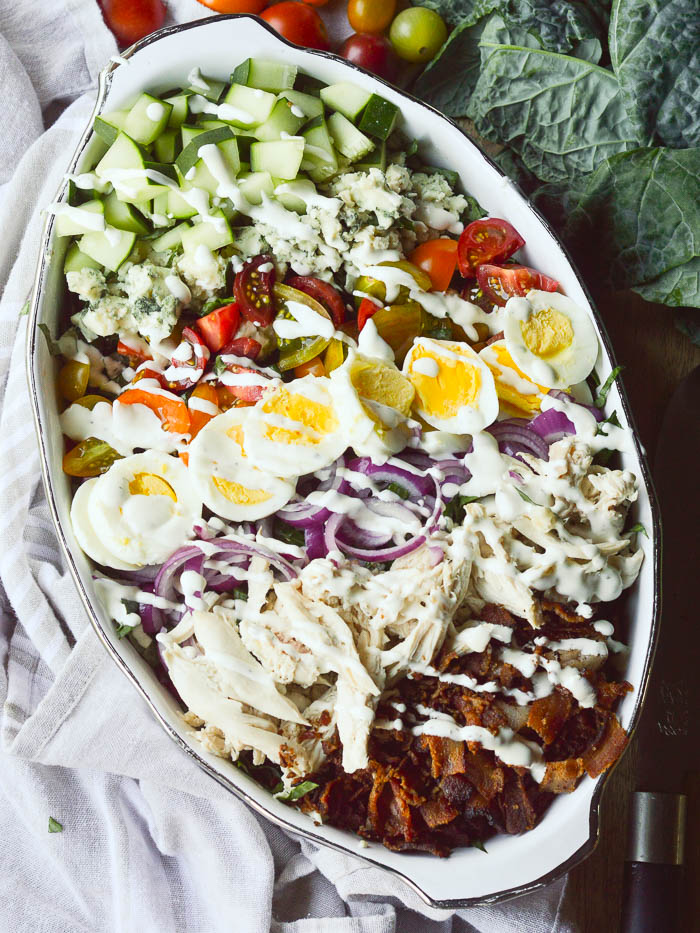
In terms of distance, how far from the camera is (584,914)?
2.64 meters

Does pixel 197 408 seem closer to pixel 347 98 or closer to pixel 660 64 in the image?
pixel 347 98

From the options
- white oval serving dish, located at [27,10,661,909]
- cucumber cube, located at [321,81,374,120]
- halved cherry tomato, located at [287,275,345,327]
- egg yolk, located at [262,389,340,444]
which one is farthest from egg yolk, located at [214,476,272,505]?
cucumber cube, located at [321,81,374,120]

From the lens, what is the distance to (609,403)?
2.37 m

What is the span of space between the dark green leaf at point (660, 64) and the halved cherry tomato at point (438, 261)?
701 millimetres

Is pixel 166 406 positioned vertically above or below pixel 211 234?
below

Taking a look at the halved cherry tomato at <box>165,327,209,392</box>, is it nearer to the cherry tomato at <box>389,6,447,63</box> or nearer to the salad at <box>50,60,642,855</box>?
the salad at <box>50,60,642,855</box>

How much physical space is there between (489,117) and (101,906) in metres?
2.90

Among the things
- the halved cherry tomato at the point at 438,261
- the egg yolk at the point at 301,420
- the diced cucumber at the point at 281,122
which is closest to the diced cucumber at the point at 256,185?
the diced cucumber at the point at 281,122

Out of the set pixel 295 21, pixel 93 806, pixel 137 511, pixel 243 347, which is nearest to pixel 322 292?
pixel 243 347

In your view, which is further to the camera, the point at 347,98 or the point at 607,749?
the point at 347,98

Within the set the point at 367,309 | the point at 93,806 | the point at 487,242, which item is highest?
the point at 487,242

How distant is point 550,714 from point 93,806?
5.22ft

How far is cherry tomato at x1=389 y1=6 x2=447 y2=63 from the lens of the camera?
2.81m

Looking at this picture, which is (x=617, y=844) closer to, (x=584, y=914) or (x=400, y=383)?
(x=584, y=914)
